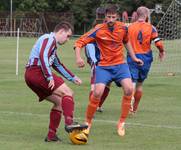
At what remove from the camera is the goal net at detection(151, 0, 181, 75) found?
26.2m

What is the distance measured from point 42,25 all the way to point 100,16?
205 feet

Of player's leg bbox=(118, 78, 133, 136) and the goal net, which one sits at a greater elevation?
player's leg bbox=(118, 78, 133, 136)

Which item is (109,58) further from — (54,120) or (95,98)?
(54,120)

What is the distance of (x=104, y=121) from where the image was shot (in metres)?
11.6

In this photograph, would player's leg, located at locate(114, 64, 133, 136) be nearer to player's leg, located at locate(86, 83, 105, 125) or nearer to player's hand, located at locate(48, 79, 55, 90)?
player's leg, located at locate(86, 83, 105, 125)

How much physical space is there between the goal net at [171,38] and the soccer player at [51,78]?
14341 mm

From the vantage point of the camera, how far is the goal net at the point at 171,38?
26.2m

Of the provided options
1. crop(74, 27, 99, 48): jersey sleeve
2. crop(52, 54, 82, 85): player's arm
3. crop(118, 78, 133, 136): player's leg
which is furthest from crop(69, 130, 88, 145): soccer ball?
crop(74, 27, 99, 48): jersey sleeve

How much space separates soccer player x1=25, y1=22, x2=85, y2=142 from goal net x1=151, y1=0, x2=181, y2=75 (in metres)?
14.3

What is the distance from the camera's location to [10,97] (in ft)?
49.7

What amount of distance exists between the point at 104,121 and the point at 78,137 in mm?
2582

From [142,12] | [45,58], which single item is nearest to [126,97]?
[45,58]

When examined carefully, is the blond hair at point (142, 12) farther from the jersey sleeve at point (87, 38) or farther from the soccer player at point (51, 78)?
the soccer player at point (51, 78)

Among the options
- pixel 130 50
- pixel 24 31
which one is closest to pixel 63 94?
pixel 130 50
